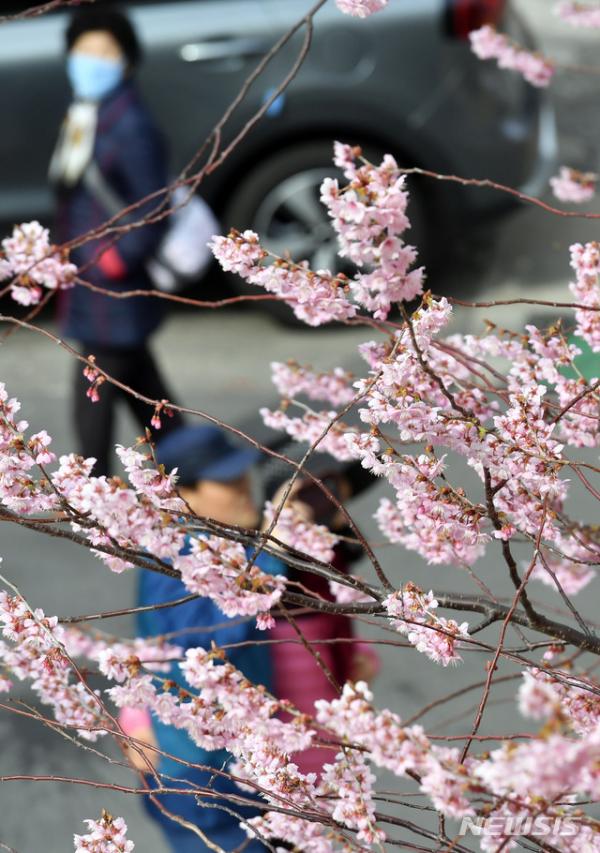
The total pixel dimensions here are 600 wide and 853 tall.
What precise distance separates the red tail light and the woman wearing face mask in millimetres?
1775

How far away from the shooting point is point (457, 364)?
2.44 metres

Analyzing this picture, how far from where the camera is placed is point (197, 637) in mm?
2795

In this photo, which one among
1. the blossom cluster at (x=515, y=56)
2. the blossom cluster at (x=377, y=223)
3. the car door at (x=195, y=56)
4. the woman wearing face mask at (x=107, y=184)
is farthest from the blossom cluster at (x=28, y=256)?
the car door at (x=195, y=56)

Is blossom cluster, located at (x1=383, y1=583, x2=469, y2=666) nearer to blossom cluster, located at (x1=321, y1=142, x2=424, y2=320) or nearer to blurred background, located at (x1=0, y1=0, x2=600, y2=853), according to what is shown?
blossom cluster, located at (x1=321, y1=142, x2=424, y2=320)

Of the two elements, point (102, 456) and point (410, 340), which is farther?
point (102, 456)

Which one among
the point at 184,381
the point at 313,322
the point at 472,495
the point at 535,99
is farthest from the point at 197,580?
the point at 535,99

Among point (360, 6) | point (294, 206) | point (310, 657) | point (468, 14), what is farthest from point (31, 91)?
point (360, 6)

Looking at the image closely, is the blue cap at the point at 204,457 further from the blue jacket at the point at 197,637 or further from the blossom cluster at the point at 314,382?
the blossom cluster at the point at 314,382

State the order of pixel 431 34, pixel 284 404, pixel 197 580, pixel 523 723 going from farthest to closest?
pixel 431 34 → pixel 523 723 → pixel 284 404 → pixel 197 580

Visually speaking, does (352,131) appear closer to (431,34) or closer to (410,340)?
(431,34)

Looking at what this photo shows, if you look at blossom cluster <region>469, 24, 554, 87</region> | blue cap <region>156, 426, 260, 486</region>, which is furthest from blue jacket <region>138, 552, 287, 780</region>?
blossom cluster <region>469, 24, 554, 87</region>

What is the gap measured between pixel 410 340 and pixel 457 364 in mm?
601

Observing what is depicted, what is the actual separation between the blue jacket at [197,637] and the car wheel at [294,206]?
357 centimetres

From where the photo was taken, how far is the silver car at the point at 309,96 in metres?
6.02
